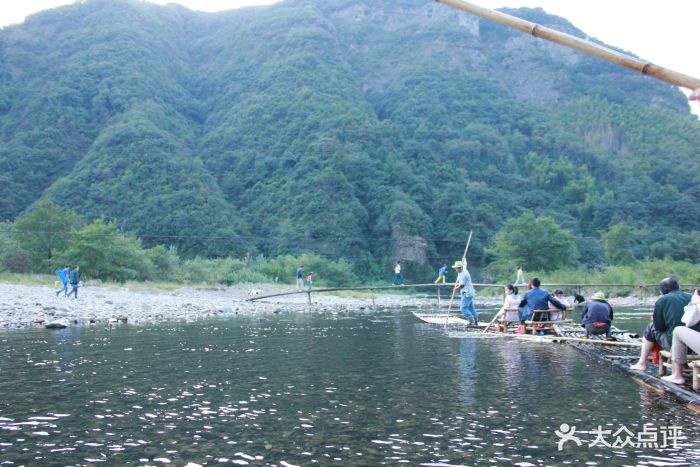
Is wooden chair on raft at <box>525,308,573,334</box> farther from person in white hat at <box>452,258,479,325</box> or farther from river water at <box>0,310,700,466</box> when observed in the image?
person in white hat at <box>452,258,479,325</box>

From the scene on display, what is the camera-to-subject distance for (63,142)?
83.7 metres

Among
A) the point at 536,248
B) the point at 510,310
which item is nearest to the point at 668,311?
the point at 510,310

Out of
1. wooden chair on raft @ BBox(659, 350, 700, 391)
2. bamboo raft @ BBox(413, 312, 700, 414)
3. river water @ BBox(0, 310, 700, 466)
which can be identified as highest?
wooden chair on raft @ BBox(659, 350, 700, 391)

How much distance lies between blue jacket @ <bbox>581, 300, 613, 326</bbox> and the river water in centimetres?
87

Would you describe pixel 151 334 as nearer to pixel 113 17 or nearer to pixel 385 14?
pixel 113 17

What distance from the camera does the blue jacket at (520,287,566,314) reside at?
15.4 metres

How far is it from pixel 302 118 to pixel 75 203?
126ft

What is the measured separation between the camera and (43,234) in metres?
49.7

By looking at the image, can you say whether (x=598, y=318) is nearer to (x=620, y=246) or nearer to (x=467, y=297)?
(x=467, y=297)

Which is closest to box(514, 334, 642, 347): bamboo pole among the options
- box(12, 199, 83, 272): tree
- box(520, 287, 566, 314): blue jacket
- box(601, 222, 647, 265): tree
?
box(520, 287, 566, 314): blue jacket

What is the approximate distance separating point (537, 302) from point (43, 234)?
44.2m

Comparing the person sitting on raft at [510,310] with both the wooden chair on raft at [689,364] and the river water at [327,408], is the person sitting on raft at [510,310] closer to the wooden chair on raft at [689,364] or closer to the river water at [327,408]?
the river water at [327,408]

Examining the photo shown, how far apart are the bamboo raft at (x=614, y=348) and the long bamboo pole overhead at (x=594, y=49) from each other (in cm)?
518

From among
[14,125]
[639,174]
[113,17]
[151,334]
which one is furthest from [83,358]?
[113,17]
